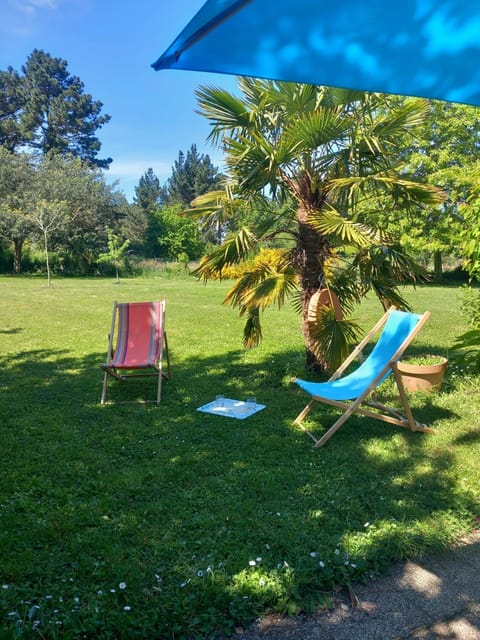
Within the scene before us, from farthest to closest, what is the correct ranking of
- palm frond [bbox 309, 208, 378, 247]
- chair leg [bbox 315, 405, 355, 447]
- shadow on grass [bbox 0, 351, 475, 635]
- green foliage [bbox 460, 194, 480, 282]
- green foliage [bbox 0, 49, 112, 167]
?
green foliage [bbox 0, 49, 112, 167], green foliage [bbox 460, 194, 480, 282], palm frond [bbox 309, 208, 378, 247], chair leg [bbox 315, 405, 355, 447], shadow on grass [bbox 0, 351, 475, 635]

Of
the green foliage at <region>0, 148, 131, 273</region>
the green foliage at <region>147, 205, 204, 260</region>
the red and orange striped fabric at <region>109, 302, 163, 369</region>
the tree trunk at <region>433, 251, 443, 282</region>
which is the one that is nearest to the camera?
the red and orange striped fabric at <region>109, 302, 163, 369</region>

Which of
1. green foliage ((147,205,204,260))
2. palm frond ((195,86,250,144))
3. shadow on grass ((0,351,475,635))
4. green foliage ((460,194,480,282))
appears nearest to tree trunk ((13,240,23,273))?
green foliage ((147,205,204,260))

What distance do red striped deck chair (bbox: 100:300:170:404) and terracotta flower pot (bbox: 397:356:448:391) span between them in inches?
116

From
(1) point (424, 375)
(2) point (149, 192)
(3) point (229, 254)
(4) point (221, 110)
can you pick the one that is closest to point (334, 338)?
(1) point (424, 375)

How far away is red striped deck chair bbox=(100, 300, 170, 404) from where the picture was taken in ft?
18.1

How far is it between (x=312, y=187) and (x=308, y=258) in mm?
885

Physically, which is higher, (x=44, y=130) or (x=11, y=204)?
(x=44, y=130)

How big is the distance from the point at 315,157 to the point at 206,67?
4.68m

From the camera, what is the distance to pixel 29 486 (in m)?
3.39

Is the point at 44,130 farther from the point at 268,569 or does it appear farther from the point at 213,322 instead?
the point at 268,569

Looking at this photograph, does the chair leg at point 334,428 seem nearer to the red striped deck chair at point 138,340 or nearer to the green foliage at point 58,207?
the red striped deck chair at point 138,340

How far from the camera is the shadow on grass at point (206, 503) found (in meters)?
2.35

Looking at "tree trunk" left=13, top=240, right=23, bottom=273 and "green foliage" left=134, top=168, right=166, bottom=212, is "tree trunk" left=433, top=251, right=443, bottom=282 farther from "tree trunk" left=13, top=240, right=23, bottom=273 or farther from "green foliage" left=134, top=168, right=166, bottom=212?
"green foliage" left=134, top=168, right=166, bottom=212

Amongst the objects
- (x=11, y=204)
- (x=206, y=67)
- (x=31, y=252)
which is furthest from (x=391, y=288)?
(x=31, y=252)
